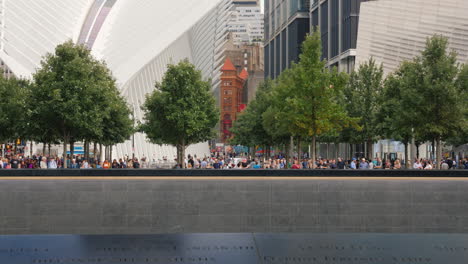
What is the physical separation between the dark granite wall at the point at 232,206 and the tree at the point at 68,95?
1885cm

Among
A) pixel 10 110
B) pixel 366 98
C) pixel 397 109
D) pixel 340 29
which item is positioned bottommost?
pixel 397 109

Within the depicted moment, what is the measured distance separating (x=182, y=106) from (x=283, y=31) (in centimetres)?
6631

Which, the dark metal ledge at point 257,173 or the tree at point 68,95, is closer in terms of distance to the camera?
the dark metal ledge at point 257,173

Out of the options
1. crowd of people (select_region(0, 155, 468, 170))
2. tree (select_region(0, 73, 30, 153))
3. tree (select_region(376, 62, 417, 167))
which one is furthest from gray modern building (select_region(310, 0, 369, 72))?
tree (select_region(0, 73, 30, 153))

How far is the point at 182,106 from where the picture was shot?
4272cm

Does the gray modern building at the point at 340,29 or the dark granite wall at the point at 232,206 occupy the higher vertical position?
the gray modern building at the point at 340,29

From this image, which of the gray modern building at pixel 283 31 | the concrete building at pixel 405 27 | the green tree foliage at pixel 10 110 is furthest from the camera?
the gray modern building at pixel 283 31

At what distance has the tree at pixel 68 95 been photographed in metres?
36.0

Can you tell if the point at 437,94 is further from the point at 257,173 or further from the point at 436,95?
the point at 257,173

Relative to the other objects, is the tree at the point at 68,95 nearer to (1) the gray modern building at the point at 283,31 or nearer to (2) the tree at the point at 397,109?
(2) the tree at the point at 397,109

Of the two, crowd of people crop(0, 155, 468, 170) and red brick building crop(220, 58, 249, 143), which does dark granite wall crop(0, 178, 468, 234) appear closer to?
crowd of people crop(0, 155, 468, 170)

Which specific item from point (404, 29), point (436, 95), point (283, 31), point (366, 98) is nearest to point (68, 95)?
point (436, 95)

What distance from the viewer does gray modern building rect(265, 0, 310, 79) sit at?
94.1 m

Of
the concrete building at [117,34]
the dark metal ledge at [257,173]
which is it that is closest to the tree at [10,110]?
the concrete building at [117,34]
